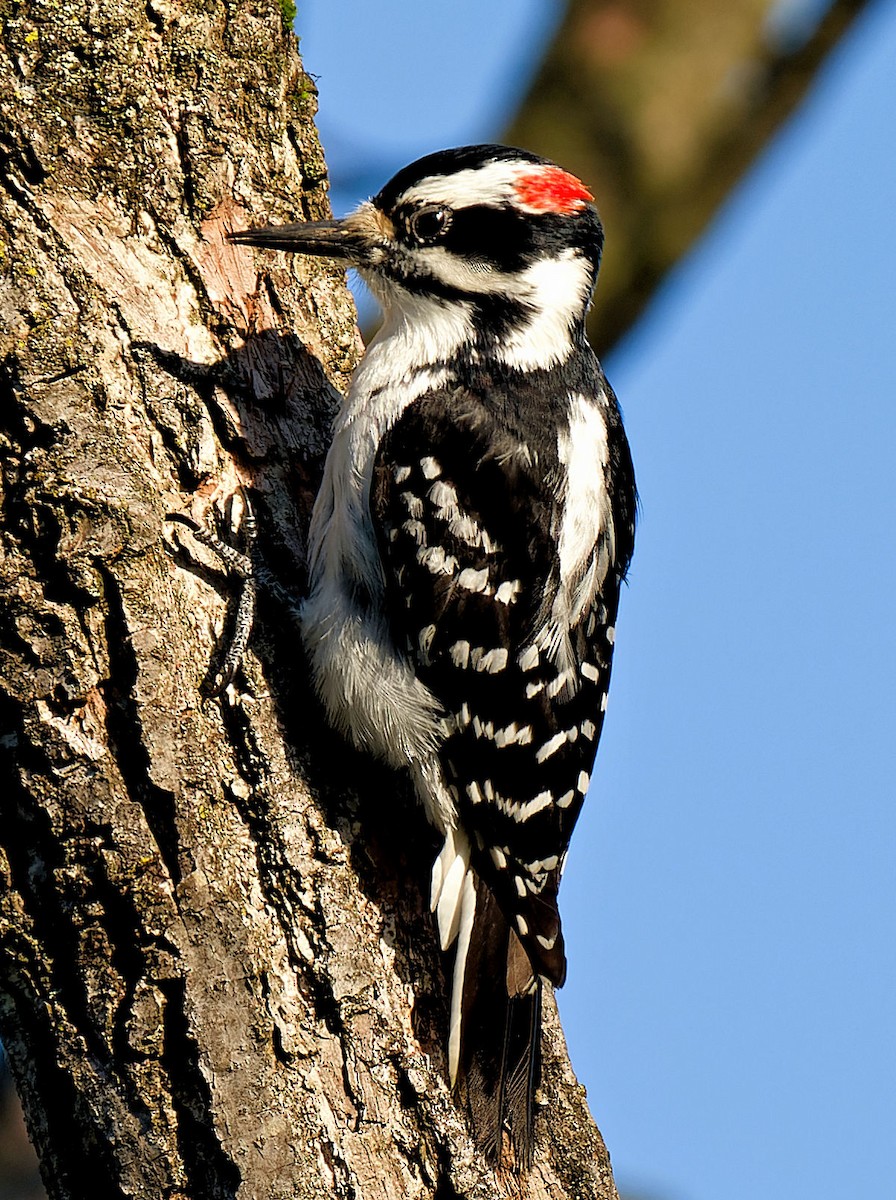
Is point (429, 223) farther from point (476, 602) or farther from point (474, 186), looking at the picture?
point (476, 602)

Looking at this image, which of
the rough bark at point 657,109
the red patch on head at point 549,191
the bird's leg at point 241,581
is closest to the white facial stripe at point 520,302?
the red patch on head at point 549,191

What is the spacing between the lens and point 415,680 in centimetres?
333

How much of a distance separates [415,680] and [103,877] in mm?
942

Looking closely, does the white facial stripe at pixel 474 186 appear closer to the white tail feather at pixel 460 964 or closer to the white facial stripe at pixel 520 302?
the white facial stripe at pixel 520 302

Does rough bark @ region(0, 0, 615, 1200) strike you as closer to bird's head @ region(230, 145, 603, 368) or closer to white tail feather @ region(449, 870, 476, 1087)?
white tail feather @ region(449, 870, 476, 1087)

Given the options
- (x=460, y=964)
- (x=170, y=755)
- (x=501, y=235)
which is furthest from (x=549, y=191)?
(x=460, y=964)

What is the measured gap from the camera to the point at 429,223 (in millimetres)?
3562

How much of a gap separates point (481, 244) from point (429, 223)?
0.47 ft

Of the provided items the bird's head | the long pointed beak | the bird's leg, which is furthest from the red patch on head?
the bird's leg

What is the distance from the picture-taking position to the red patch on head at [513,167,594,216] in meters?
3.53

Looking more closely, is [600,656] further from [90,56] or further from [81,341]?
[90,56]

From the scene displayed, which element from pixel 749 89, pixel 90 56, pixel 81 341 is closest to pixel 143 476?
pixel 81 341

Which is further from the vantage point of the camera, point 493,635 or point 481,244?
point 481,244

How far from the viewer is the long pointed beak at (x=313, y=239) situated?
3295 mm
